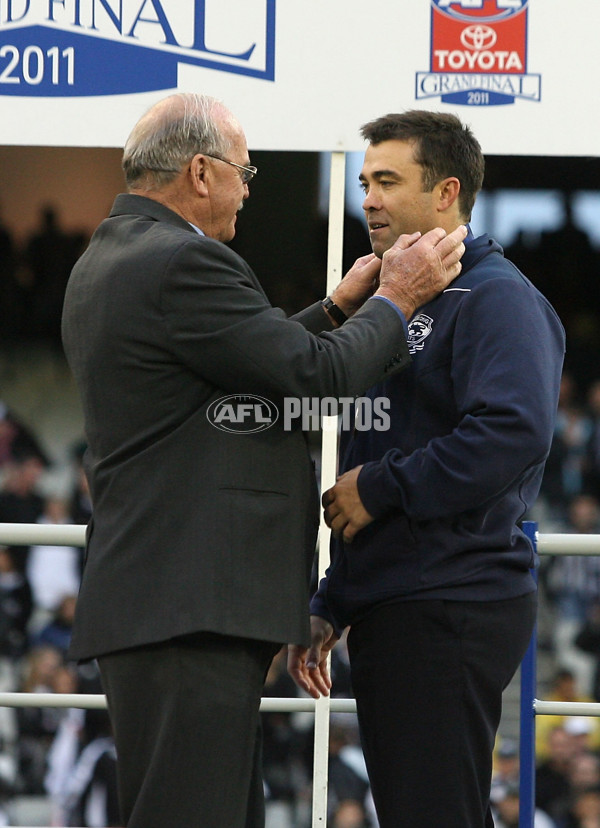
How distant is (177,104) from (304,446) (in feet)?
1.70

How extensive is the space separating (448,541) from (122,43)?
1347mm

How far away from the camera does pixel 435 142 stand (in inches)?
72.7

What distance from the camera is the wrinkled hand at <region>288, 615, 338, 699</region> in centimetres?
186

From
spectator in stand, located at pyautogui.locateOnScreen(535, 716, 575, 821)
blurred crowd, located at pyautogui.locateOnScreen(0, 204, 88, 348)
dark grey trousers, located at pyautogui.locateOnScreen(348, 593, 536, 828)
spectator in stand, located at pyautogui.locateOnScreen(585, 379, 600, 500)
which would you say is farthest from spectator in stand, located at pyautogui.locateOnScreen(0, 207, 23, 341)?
dark grey trousers, located at pyautogui.locateOnScreen(348, 593, 536, 828)

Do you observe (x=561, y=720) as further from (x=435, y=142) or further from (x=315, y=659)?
(x=435, y=142)

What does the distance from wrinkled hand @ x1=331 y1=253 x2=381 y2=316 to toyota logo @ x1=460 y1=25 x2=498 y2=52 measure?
70 centimetres

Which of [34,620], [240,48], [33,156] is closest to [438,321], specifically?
[240,48]

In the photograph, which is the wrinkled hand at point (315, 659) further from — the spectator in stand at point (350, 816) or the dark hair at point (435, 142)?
the spectator in stand at point (350, 816)

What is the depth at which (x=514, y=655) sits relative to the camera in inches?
68.2

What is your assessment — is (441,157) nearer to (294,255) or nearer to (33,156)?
(294,255)

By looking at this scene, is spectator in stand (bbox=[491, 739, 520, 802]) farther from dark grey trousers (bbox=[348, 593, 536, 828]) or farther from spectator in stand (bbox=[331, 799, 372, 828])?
dark grey trousers (bbox=[348, 593, 536, 828])

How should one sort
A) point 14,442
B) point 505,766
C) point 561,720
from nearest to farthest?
point 505,766 < point 561,720 < point 14,442

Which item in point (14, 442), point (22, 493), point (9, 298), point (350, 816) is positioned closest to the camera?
point (350, 816)

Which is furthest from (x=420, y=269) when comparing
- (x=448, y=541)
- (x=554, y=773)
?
(x=554, y=773)
